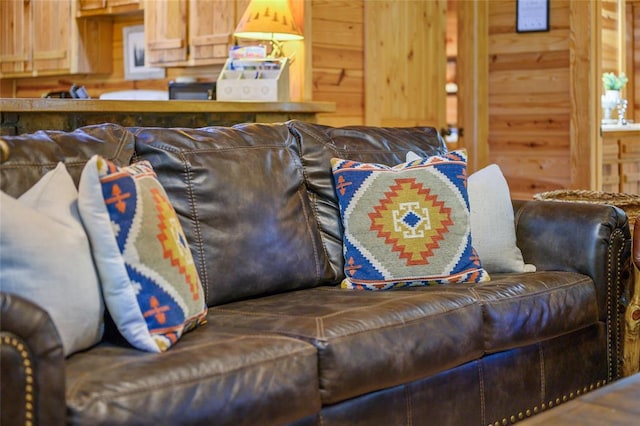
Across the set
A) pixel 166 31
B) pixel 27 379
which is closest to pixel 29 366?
pixel 27 379

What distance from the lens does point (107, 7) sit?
22.6ft

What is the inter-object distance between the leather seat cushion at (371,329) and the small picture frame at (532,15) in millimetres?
3585

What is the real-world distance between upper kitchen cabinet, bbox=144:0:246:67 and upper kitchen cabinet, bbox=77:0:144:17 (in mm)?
341

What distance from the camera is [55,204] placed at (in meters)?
2.07

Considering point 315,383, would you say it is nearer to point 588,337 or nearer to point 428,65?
point 588,337

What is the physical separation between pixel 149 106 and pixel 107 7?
119 inches

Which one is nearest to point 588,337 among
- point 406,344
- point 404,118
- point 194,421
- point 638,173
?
point 406,344

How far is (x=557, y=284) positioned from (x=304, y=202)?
84 centimetres

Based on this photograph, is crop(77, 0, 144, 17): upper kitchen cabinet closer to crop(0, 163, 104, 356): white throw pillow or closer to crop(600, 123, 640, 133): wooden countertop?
crop(600, 123, 640, 133): wooden countertop

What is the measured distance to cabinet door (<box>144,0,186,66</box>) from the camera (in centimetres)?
616

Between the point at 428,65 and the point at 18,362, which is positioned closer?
the point at 18,362

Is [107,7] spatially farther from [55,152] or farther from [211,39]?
[55,152]

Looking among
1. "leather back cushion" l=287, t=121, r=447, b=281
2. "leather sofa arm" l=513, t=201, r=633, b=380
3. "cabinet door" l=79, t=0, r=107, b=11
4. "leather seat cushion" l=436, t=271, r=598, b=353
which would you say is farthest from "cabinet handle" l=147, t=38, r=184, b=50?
"leather seat cushion" l=436, t=271, r=598, b=353

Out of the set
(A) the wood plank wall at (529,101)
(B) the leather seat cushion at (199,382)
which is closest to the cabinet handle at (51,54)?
(A) the wood plank wall at (529,101)
